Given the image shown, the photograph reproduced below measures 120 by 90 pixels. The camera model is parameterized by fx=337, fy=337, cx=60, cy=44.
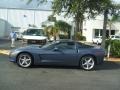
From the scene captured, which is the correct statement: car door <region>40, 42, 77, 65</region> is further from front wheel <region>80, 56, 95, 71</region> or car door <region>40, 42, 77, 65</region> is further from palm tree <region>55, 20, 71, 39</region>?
palm tree <region>55, 20, 71, 39</region>

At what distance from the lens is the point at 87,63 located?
14906 millimetres

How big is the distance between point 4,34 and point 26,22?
4.56 m

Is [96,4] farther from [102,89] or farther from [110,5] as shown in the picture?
[102,89]

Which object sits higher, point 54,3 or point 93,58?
point 54,3

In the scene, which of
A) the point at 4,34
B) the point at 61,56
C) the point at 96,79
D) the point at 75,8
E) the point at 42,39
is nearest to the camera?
the point at 96,79

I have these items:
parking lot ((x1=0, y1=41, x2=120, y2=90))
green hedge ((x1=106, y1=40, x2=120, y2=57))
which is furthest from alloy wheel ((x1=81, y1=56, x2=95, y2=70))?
green hedge ((x1=106, y1=40, x2=120, y2=57))

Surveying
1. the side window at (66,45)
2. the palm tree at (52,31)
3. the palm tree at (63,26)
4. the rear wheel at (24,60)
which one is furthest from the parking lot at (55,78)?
the palm tree at (63,26)

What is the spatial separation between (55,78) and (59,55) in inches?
113

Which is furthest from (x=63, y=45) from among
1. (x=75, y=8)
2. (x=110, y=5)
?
(x=110, y=5)

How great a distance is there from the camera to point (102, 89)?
10.2 m

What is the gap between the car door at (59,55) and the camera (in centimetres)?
1461

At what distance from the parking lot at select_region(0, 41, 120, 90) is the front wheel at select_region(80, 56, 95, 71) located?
276mm

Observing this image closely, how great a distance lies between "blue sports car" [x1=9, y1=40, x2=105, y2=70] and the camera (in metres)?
14.5

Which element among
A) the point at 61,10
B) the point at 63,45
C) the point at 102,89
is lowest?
the point at 102,89
